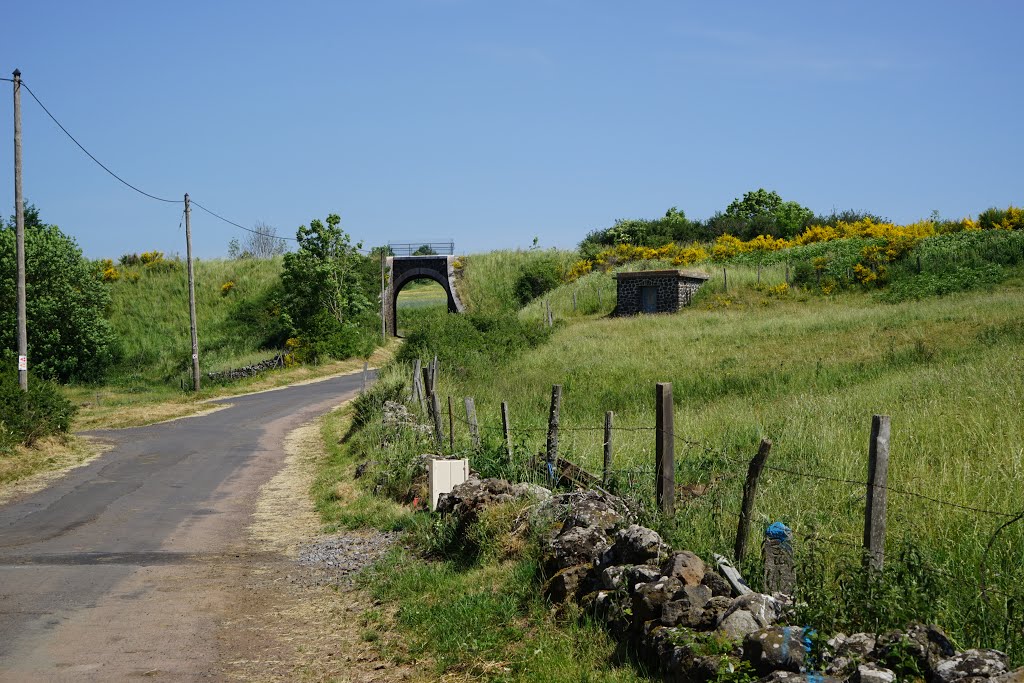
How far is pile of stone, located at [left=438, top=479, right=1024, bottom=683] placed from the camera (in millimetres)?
5066

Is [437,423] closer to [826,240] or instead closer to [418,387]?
[418,387]

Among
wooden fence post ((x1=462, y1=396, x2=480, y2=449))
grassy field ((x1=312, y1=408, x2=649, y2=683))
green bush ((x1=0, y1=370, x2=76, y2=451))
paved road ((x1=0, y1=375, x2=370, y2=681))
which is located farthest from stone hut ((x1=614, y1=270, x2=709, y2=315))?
grassy field ((x1=312, y1=408, x2=649, y2=683))

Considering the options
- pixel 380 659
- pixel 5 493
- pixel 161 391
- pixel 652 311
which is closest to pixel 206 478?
pixel 5 493

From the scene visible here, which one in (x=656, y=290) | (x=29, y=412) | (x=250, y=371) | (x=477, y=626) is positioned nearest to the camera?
(x=477, y=626)

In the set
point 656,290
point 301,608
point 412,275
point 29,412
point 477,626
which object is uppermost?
point 412,275

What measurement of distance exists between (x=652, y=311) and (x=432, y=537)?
121 ft

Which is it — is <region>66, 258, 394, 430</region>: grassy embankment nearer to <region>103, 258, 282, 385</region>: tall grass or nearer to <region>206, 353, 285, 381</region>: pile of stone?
<region>103, 258, 282, 385</region>: tall grass

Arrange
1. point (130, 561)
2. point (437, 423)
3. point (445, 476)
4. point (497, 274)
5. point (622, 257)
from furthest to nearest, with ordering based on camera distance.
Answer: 1. point (497, 274)
2. point (622, 257)
3. point (437, 423)
4. point (445, 476)
5. point (130, 561)

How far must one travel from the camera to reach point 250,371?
43.2m

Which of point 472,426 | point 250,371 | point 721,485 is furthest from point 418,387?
point 250,371

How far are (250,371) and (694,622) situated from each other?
39.7 metres

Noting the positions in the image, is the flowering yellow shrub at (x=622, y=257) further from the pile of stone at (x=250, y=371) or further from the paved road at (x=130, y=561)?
the paved road at (x=130, y=561)

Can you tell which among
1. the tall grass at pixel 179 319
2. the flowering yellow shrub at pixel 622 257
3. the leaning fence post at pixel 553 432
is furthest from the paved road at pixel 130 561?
the flowering yellow shrub at pixel 622 257

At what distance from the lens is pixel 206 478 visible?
18375 millimetres
